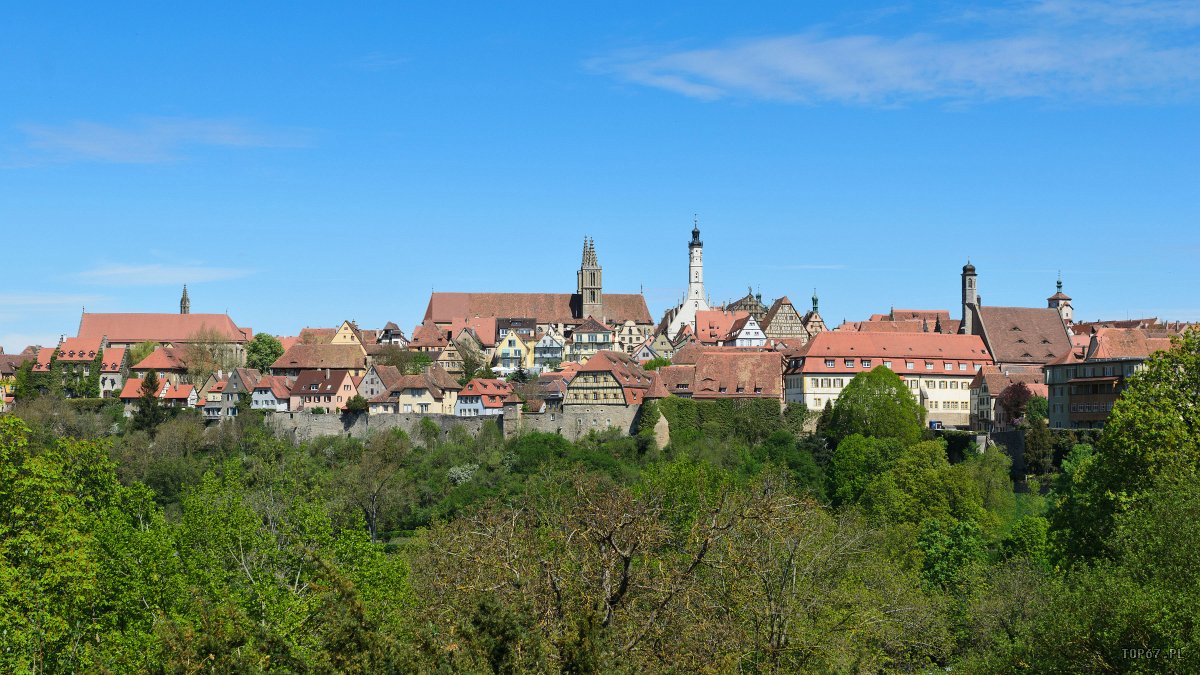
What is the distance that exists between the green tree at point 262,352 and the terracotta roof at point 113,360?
9816 mm

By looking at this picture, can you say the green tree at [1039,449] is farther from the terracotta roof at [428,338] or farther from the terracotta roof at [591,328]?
the terracotta roof at [428,338]

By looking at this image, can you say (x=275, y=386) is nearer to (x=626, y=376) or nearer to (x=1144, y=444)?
(x=626, y=376)

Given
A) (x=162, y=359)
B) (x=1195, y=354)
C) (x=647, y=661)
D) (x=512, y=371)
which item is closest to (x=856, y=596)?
(x=1195, y=354)

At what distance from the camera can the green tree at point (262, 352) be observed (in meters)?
115

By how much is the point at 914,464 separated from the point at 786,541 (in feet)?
130

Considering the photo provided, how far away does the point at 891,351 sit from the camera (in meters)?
89.1

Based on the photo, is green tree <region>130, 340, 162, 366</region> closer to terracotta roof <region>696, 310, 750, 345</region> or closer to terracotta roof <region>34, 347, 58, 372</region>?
terracotta roof <region>34, 347, 58, 372</region>

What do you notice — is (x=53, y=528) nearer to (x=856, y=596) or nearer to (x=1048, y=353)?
(x=856, y=596)

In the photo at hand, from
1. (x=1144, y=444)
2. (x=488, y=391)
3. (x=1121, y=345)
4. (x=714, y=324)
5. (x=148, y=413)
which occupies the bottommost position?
(x=1144, y=444)

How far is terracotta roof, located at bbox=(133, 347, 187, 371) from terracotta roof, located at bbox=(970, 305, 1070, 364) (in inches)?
2375

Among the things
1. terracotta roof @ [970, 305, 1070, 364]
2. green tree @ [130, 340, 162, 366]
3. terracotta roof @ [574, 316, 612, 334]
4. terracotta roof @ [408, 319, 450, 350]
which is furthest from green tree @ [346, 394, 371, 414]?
terracotta roof @ [970, 305, 1070, 364]

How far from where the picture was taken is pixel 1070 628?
24469 mm

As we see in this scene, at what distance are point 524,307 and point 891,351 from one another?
50170 mm

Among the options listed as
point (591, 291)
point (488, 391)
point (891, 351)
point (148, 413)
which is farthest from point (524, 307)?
point (891, 351)
